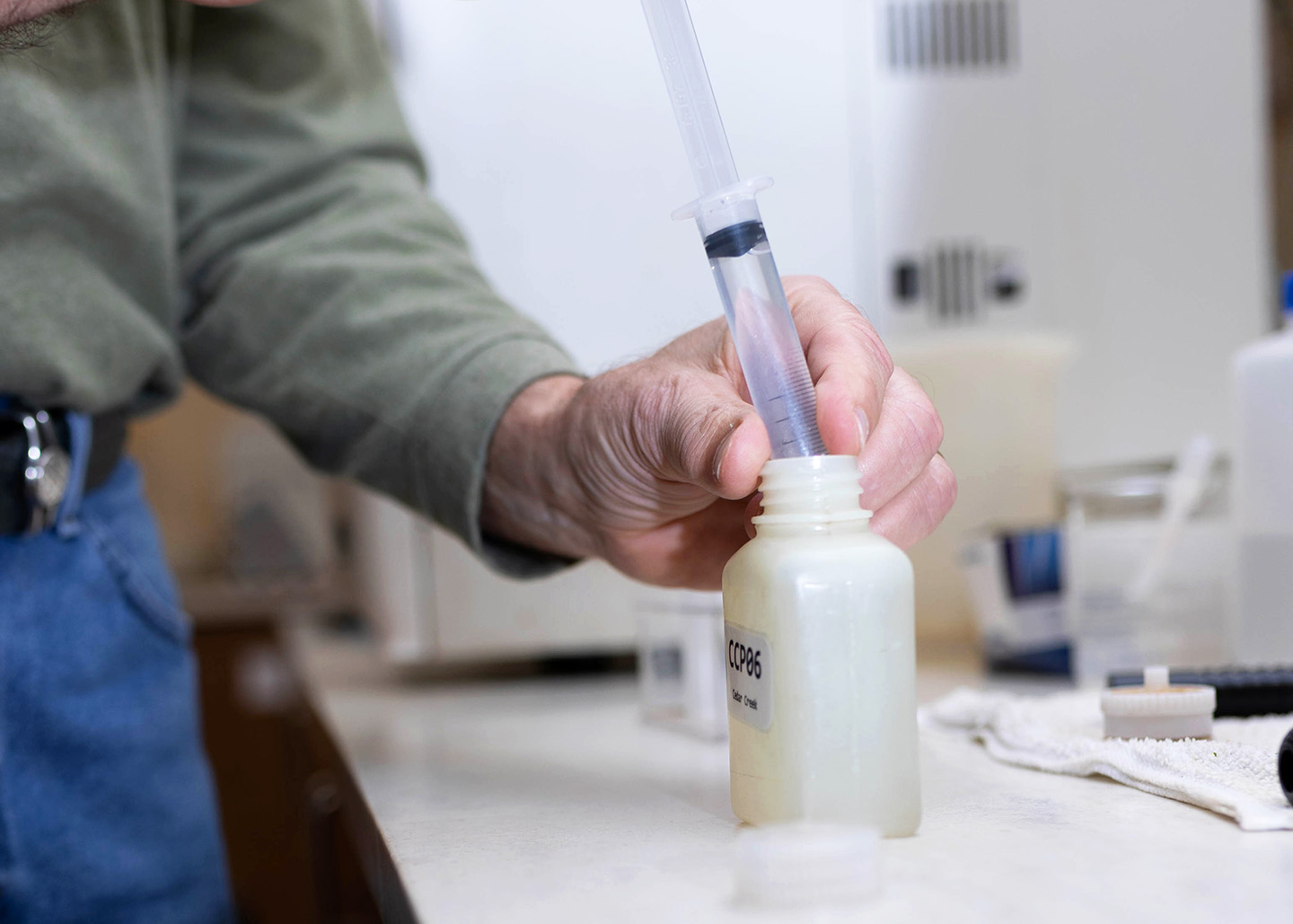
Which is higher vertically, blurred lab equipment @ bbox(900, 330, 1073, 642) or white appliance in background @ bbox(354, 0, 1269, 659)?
white appliance in background @ bbox(354, 0, 1269, 659)

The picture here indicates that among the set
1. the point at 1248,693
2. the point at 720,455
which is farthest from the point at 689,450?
the point at 1248,693

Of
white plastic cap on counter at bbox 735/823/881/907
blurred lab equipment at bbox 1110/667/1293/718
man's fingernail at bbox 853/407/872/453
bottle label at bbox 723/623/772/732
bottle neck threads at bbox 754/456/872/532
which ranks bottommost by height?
blurred lab equipment at bbox 1110/667/1293/718

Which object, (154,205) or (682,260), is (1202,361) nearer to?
(682,260)

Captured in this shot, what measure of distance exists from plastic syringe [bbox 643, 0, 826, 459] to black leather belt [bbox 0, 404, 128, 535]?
0.36 m

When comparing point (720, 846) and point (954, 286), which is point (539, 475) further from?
point (954, 286)

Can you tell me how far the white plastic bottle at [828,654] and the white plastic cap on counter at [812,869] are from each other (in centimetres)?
3

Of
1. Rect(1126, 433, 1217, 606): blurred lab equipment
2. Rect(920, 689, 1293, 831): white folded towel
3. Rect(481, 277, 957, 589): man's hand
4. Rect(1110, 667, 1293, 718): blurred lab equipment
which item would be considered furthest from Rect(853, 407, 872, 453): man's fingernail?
Rect(1126, 433, 1217, 606): blurred lab equipment

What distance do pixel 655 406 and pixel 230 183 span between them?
38 centimetres

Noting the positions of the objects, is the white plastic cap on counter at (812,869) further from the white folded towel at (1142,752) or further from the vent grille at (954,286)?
the vent grille at (954,286)

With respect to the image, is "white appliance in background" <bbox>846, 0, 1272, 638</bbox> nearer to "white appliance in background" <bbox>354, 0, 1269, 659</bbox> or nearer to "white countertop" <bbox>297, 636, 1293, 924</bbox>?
"white appliance in background" <bbox>354, 0, 1269, 659</bbox>

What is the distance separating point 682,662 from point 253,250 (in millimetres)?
364

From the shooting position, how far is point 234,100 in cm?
70

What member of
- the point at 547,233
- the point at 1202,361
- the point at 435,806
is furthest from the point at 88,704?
the point at 1202,361

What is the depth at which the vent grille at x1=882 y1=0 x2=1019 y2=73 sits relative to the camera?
3.08ft
